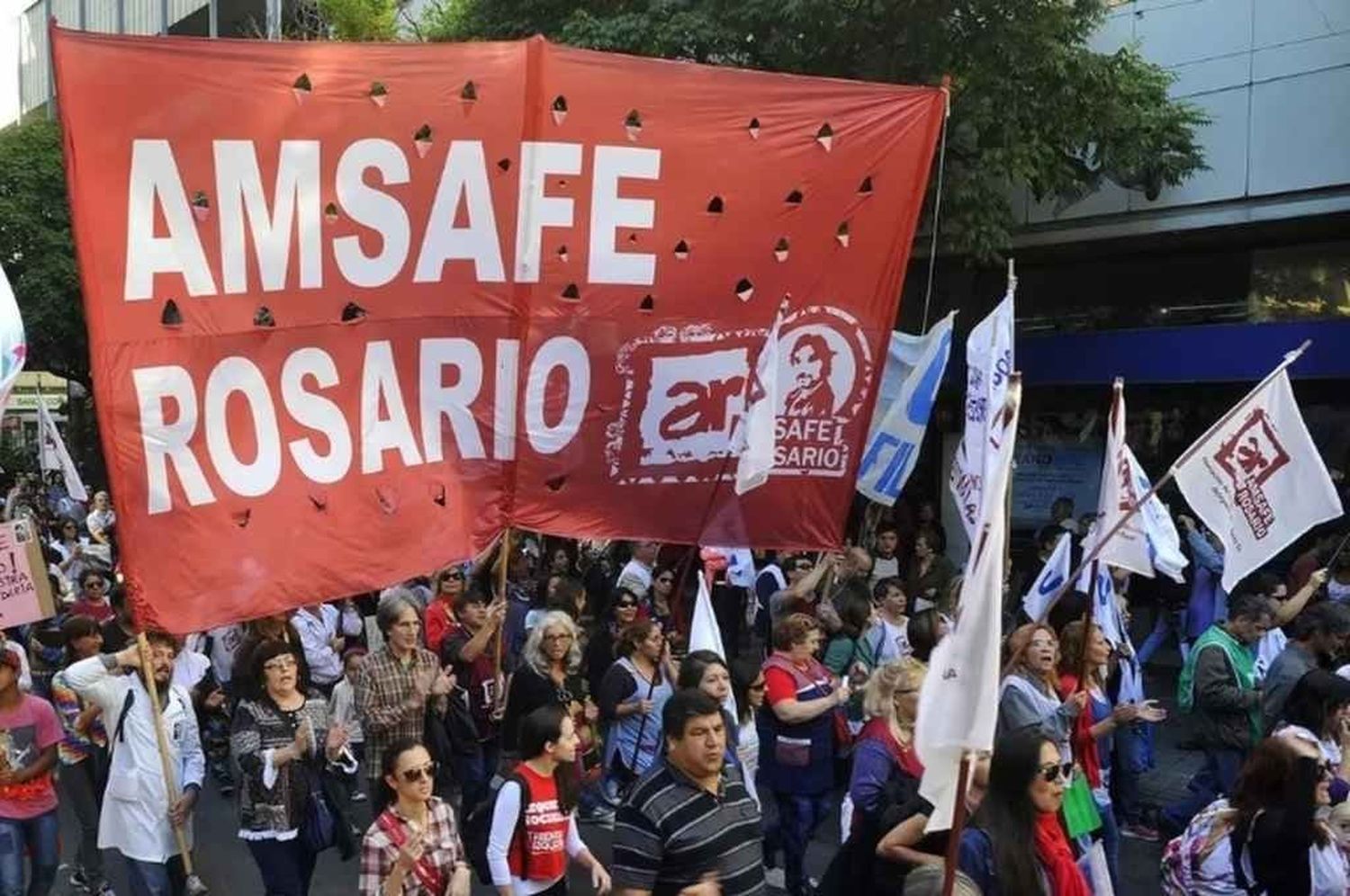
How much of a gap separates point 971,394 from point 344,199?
16.1 feet

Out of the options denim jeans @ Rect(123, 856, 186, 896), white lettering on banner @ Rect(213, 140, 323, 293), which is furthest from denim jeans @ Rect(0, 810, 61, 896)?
white lettering on banner @ Rect(213, 140, 323, 293)

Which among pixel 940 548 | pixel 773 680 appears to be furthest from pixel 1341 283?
pixel 773 680

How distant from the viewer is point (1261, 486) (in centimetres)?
681

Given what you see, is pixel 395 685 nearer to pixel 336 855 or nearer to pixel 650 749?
pixel 650 749

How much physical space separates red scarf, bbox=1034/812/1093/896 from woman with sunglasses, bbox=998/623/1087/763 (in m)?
1.28

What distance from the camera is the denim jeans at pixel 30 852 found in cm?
608

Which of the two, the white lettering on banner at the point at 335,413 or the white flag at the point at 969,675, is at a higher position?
the white lettering on banner at the point at 335,413

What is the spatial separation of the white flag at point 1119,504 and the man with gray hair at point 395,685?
11.0ft

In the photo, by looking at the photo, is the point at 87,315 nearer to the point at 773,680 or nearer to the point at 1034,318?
the point at 773,680

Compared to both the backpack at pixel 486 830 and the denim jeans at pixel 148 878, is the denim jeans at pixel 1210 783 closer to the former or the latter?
the backpack at pixel 486 830

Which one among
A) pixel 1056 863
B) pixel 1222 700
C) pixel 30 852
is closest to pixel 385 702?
pixel 30 852

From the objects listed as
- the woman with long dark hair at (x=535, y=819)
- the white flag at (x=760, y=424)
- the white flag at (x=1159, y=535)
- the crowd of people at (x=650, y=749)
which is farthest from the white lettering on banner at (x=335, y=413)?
the white flag at (x=1159, y=535)

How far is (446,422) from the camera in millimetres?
4562

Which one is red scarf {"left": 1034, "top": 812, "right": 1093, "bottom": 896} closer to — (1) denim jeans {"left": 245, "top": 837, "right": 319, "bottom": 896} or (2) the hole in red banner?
(2) the hole in red banner
